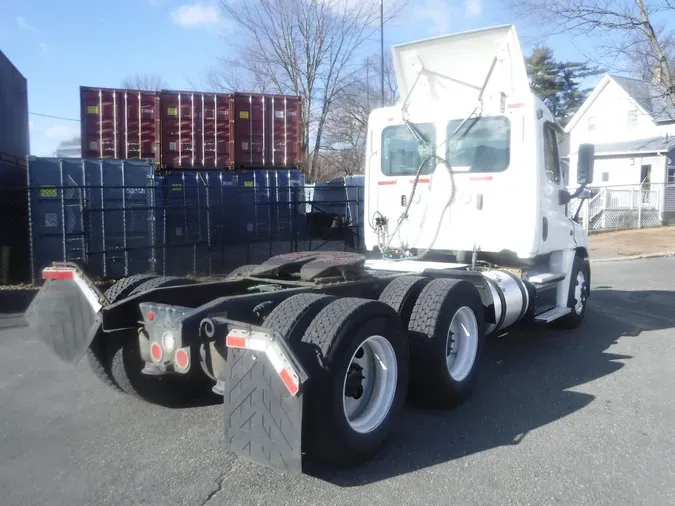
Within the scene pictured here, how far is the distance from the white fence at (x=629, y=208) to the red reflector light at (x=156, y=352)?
23.3m

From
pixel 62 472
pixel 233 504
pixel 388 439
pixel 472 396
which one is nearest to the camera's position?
pixel 233 504

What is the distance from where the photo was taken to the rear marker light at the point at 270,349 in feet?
11.3

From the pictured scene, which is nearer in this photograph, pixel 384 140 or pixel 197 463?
pixel 197 463

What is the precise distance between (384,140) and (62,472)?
5.08 metres

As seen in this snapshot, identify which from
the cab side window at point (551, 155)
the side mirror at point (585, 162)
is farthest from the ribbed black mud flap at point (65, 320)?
the side mirror at point (585, 162)

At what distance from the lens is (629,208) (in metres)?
26.9

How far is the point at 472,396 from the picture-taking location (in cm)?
565

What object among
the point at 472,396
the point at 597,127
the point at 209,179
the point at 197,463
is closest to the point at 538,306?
the point at 472,396

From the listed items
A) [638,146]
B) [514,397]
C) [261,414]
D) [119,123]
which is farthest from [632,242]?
[261,414]

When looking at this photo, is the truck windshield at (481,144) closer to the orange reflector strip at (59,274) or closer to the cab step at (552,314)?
the cab step at (552,314)

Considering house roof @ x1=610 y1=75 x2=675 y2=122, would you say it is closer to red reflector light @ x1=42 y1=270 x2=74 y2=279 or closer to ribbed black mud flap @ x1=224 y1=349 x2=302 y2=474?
red reflector light @ x1=42 y1=270 x2=74 y2=279

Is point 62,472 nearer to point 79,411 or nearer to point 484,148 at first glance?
point 79,411

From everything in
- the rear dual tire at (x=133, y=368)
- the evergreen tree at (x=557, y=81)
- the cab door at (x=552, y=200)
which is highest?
the evergreen tree at (x=557, y=81)

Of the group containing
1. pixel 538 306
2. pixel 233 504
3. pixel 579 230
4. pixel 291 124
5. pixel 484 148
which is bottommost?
pixel 233 504
